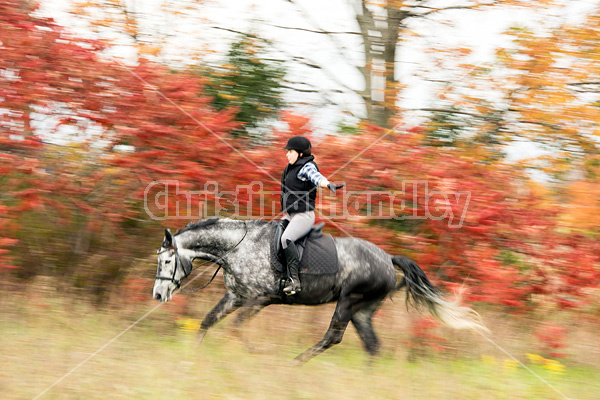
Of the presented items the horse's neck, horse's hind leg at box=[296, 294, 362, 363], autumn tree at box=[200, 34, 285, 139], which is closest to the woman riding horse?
horse's hind leg at box=[296, 294, 362, 363]

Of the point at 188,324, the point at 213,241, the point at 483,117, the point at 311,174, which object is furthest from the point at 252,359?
the point at 483,117

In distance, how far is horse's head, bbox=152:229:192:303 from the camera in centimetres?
602

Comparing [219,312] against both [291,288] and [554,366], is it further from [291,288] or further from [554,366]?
[554,366]

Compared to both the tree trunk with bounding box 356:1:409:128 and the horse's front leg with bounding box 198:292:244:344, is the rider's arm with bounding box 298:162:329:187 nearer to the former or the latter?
the horse's front leg with bounding box 198:292:244:344

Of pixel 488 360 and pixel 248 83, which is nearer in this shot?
pixel 488 360

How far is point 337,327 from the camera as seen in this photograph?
6254mm

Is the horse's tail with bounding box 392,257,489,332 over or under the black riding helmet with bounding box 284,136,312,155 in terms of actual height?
under

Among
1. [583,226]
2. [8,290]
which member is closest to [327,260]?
[583,226]

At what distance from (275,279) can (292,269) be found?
11.3 inches

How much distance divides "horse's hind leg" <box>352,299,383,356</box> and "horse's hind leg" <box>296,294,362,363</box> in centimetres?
18

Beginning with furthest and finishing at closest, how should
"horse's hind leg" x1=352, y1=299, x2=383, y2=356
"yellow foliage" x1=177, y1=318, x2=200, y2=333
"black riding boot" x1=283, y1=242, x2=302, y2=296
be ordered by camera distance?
1. "yellow foliage" x1=177, y1=318, x2=200, y2=333
2. "horse's hind leg" x1=352, y1=299, x2=383, y2=356
3. "black riding boot" x1=283, y1=242, x2=302, y2=296

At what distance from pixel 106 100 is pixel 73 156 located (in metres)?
0.92

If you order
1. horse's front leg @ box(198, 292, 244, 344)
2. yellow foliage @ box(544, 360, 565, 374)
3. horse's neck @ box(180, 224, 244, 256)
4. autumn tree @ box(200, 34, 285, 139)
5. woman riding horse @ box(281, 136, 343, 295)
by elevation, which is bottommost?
yellow foliage @ box(544, 360, 565, 374)

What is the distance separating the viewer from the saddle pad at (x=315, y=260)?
6.14 m
